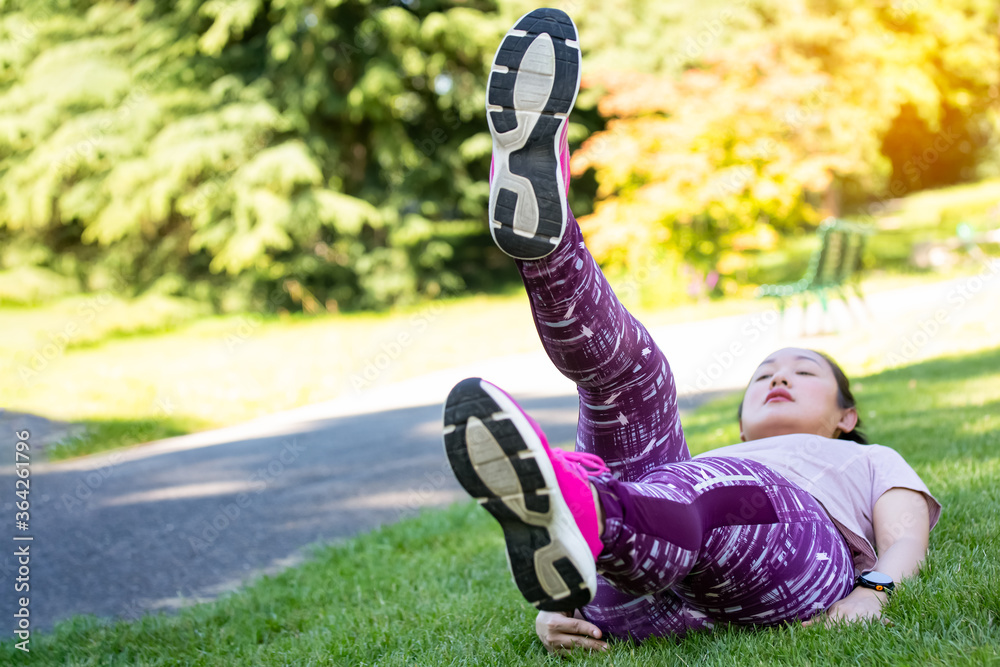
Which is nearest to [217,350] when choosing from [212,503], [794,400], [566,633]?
[212,503]

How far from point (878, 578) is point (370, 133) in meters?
13.2

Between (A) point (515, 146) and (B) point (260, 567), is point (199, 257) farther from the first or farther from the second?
(A) point (515, 146)

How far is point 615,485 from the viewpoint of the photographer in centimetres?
143

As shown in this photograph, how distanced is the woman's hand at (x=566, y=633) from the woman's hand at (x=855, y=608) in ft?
1.51

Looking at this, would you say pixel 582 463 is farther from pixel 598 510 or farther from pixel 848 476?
pixel 848 476

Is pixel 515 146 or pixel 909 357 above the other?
pixel 515 146

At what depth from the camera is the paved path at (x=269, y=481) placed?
10.9 ft

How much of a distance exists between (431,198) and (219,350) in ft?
15.4

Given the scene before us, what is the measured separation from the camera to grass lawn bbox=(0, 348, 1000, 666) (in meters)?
1.70

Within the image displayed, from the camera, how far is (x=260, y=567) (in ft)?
11.0

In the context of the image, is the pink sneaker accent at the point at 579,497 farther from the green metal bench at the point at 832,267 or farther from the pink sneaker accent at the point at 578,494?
the green metal bench at the point at 832,267

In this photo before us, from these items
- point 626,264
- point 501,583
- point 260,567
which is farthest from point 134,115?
point 501,583

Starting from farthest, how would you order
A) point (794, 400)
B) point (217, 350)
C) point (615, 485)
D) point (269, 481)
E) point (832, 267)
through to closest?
point (217, 350) < point (832, 267) < point (269, 481) < point (794, 400) < point (615, 485)

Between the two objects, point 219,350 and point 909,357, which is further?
point 219,350
